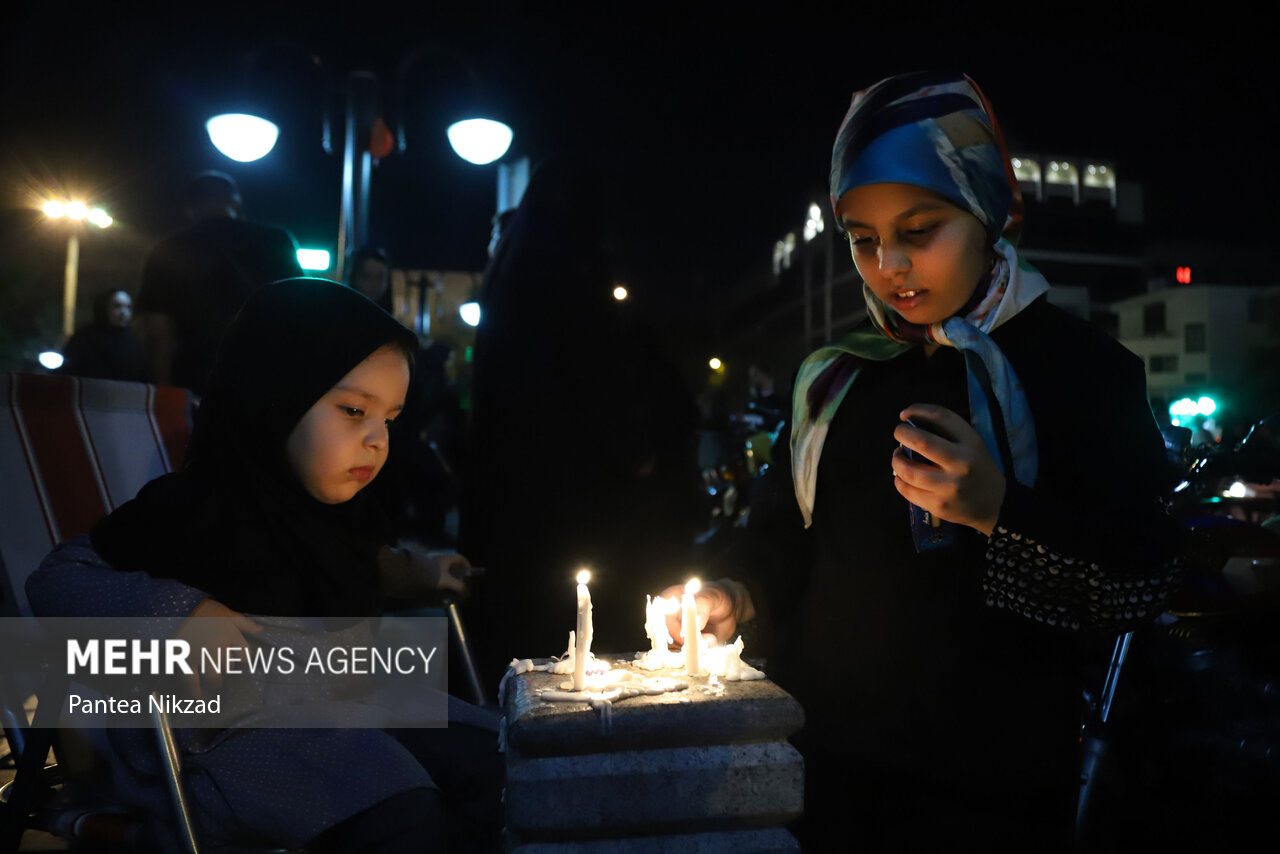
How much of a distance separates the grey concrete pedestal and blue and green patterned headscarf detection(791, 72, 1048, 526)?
0.59m

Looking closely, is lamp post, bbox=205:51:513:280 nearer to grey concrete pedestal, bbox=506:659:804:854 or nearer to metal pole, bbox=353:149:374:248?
metal pole, bbox=353:149:374:248

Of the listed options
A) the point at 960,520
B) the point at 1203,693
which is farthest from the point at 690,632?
the point at 1203,693

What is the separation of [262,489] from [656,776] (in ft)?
4.48

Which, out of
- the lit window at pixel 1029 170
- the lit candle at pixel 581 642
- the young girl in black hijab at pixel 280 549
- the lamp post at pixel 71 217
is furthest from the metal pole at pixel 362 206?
the lit window at pixel 1029 170

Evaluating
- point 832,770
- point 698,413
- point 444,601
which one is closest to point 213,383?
point 444,601

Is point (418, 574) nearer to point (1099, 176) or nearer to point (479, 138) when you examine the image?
point (479, 138)

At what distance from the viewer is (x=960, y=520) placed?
1.25m

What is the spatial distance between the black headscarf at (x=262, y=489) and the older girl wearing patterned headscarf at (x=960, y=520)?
3.57 ft

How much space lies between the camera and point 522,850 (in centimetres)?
112

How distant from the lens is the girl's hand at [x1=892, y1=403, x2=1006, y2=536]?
1.19 meters

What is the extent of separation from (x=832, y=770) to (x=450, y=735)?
3.70 ft

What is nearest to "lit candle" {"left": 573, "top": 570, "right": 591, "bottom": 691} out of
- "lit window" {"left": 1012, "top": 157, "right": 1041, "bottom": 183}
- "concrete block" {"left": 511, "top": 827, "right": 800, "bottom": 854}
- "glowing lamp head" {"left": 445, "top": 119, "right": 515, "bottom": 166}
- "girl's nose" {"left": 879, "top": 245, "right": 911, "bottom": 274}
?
"concrete block" {"left": 511, "top": 827, "right": 800, "bottom": 854}

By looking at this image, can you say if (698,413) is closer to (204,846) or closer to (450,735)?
(450,735)

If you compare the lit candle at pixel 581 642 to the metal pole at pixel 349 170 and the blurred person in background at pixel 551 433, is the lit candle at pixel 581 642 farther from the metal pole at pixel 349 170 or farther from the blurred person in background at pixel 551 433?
the metal pole at pixel 349 170
